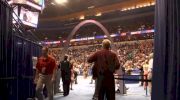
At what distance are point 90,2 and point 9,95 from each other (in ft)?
116

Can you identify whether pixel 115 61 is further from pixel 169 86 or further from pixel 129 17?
pixel 129 17

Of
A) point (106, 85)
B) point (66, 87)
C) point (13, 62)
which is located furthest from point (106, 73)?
point (66, 87)

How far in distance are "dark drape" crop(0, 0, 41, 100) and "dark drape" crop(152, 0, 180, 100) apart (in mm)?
3252

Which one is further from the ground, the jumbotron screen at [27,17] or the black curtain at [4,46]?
the jumbotron screen at [27,17]

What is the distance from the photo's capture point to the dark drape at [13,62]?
Result: 24.5 feet

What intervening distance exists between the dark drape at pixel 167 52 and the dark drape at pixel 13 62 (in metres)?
3.25

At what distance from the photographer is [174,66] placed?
5742 millimetres

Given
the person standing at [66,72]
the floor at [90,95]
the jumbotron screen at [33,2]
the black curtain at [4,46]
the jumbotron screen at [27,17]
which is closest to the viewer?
the black curtain at [4,46]

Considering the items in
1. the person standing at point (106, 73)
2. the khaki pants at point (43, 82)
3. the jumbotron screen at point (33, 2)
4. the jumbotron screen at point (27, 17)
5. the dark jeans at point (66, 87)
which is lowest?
the dark jeans at point (66, 87)

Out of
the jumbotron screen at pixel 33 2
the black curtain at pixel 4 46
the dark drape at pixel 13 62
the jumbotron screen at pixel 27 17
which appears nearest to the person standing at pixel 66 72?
the dark drape at pixel 13 62

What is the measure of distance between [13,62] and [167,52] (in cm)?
431

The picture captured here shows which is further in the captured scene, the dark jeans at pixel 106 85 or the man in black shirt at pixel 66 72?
the man in black shirt at pixel 66 72

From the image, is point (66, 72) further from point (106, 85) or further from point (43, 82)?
point (106, 85)

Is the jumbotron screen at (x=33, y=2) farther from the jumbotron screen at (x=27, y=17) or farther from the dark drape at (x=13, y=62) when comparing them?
the dark drape at (x=13, y=62)
